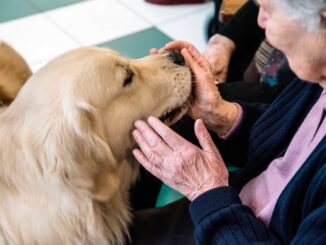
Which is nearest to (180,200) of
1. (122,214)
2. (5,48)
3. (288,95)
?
(122,214)

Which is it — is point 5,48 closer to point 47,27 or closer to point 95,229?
point 95,229

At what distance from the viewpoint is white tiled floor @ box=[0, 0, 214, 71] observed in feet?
8.19

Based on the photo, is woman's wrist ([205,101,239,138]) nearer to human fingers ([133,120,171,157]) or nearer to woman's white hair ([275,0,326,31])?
human fingers ([133,120,171,157])

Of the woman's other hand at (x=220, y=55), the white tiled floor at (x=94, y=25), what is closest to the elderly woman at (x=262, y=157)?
the woman's other hand at (x=220, y=55)

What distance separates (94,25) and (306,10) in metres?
1.98

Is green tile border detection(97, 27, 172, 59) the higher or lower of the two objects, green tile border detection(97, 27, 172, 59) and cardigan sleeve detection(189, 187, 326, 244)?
the lower

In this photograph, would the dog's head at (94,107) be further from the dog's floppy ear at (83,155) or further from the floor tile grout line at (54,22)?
the floor tile grout line at (54,22)

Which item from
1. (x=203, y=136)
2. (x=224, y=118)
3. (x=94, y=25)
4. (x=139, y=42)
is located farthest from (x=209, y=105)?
(x=94, y=25)

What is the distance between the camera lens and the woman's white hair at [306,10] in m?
0.78

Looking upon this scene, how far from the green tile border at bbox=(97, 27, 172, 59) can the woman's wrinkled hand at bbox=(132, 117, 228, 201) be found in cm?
137

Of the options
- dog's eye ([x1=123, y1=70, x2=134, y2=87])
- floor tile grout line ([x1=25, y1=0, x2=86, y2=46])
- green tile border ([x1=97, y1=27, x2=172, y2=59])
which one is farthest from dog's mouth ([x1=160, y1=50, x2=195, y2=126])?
floor tile grout line ([x1=25, y1=0, x2=86, y2=46])

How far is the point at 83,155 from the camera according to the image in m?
1.02

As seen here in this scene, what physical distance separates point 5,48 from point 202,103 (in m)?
0.53

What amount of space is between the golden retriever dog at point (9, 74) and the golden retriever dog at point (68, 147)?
0.18 meters
